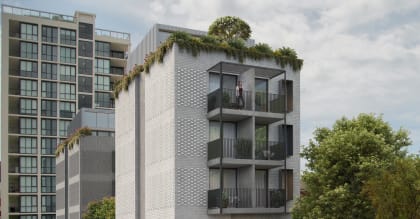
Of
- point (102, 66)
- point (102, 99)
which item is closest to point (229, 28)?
point (102, 99)

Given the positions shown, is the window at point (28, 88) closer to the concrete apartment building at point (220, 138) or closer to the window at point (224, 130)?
the concrete apartment building at point (220, 138)

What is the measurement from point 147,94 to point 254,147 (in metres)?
8.01

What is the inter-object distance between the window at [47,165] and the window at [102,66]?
58.2 ft

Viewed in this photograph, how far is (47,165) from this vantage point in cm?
9281

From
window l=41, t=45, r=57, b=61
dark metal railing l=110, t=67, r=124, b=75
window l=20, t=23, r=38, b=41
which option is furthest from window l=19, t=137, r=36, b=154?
dark metal railing l=110, t=67, r=124, b=75

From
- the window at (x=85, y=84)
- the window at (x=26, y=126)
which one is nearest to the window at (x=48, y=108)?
the window at (x=26, y=126)

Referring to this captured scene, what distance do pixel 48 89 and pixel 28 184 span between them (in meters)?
15.7

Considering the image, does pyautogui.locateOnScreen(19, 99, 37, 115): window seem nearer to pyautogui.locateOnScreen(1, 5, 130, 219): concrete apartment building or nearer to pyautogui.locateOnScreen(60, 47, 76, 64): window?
pyautogui.locateOnScreen(1, 5, 130, 219): concrete apartment building

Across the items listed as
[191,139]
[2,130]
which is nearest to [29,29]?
[2,130]

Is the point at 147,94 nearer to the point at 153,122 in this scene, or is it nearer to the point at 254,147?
the point at 153,122

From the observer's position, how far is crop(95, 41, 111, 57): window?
102 meters

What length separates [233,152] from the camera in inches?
1212

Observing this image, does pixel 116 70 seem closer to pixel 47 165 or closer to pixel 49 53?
pixel 49 53

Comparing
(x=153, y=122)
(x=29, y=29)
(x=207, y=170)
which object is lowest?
(x=207, y=170)
